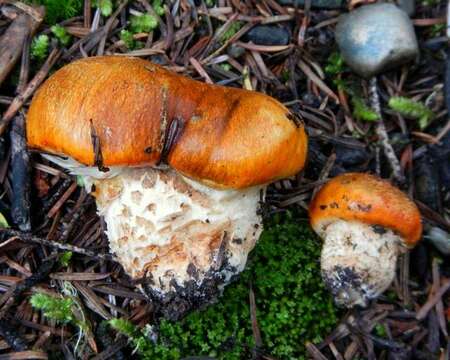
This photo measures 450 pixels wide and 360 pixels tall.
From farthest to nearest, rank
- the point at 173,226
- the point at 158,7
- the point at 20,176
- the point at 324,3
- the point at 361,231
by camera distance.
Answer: the point at 324,3
the point at 158,7
the point at 20,176
the point at 361,231
the point at 173,226

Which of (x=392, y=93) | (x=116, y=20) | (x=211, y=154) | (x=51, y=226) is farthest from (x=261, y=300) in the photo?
(x=116, y=20)

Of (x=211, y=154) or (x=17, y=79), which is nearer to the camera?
(x=211, y=154)

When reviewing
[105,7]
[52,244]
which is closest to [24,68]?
[105,7]

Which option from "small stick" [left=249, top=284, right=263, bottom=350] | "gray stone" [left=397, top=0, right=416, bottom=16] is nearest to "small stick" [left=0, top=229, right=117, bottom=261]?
"small stick" [left=249, top=284, right=263, bottom=350]

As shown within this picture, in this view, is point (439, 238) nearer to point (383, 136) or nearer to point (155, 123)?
point (383, 136)

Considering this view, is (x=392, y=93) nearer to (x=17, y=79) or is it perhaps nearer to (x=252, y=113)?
(x=252, y=113)

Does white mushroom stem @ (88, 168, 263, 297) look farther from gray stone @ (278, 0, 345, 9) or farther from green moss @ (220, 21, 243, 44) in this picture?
gray stone @ (278, 0, 345, 9)

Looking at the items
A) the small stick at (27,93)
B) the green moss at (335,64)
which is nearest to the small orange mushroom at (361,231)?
the green moss at (335,64)
